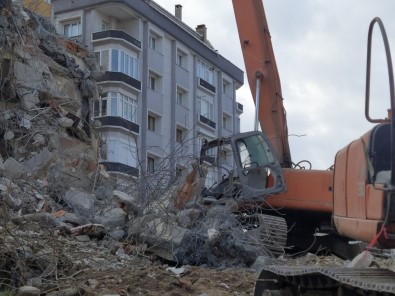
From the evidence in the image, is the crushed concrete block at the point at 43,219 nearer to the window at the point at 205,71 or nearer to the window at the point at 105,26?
the window at the point at 105,26

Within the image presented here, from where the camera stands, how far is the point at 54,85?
1346cm

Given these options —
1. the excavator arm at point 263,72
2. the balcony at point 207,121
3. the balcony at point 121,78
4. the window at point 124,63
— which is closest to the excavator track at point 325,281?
the excavator arm at point 263,72

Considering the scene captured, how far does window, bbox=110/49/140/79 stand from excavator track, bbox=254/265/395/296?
2860 cm

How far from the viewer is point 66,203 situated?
10.2 meters

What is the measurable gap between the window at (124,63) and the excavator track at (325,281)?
93.8 ft

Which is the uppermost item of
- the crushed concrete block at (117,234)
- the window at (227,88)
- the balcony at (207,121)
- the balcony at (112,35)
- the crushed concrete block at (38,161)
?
the window at (227,88)

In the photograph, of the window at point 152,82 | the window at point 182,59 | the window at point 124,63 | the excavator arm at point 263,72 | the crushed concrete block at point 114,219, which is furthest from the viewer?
the window at point 182,59

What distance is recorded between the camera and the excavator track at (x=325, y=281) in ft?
12.0

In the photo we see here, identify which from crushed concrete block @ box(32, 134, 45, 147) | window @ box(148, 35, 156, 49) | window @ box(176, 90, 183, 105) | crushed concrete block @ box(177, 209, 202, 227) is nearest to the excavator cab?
crushed concrete block @ box(177, 209, 202, 227)

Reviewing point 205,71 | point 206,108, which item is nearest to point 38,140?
point 206,108

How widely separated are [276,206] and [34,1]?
638 cm

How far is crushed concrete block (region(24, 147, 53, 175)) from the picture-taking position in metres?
11.4

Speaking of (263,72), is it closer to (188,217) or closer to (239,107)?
(188,217)

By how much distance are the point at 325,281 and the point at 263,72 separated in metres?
7.01
